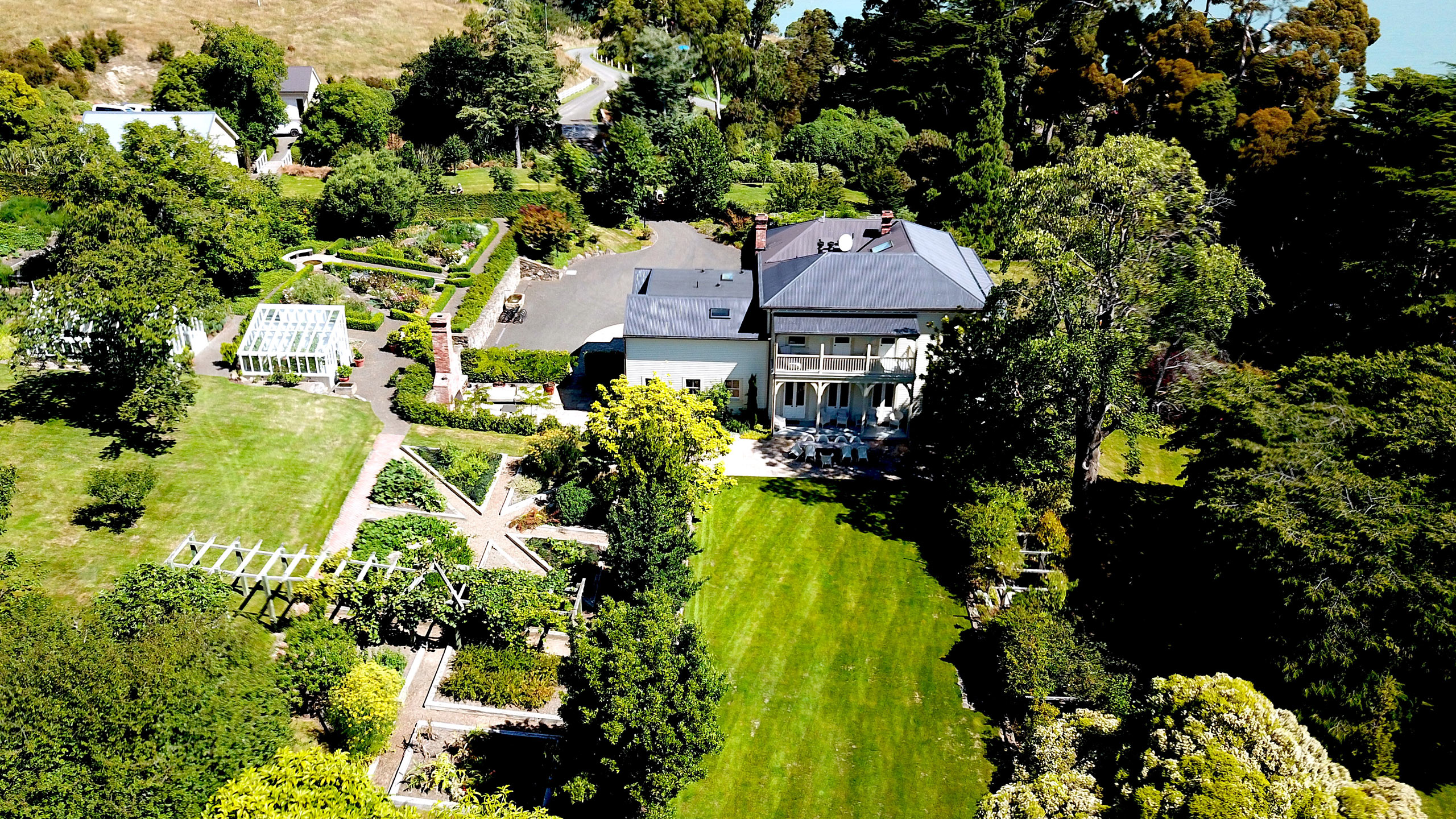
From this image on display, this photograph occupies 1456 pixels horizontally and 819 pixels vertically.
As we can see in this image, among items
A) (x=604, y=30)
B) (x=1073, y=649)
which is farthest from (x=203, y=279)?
(x=604, y=30)

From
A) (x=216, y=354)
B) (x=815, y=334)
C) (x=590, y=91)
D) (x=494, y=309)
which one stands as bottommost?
(x=216, y=354)

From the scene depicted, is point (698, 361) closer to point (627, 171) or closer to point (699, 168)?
point (627, 171)

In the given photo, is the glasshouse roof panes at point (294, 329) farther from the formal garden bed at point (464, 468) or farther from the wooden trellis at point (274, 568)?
the wooden trellis at point (274, 568)

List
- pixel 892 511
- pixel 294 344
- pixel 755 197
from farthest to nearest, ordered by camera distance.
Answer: pixel 755 197 → pixel 294 344 → pixel 892 511

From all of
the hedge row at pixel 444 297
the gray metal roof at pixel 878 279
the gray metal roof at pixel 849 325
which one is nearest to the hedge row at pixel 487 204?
the hedge row at pixel 444 297

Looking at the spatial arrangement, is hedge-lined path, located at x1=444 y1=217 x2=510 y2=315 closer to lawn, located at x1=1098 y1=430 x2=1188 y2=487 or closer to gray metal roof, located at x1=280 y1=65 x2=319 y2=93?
gray metal roof, located at x1=280 y1=65 x2=319 y2=93

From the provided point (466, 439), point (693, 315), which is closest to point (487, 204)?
point (693, 315)

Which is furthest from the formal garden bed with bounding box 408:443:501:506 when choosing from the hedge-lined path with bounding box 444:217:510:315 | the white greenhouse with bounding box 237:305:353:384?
the hedge-lined path with bounding box 444:217:510:315
